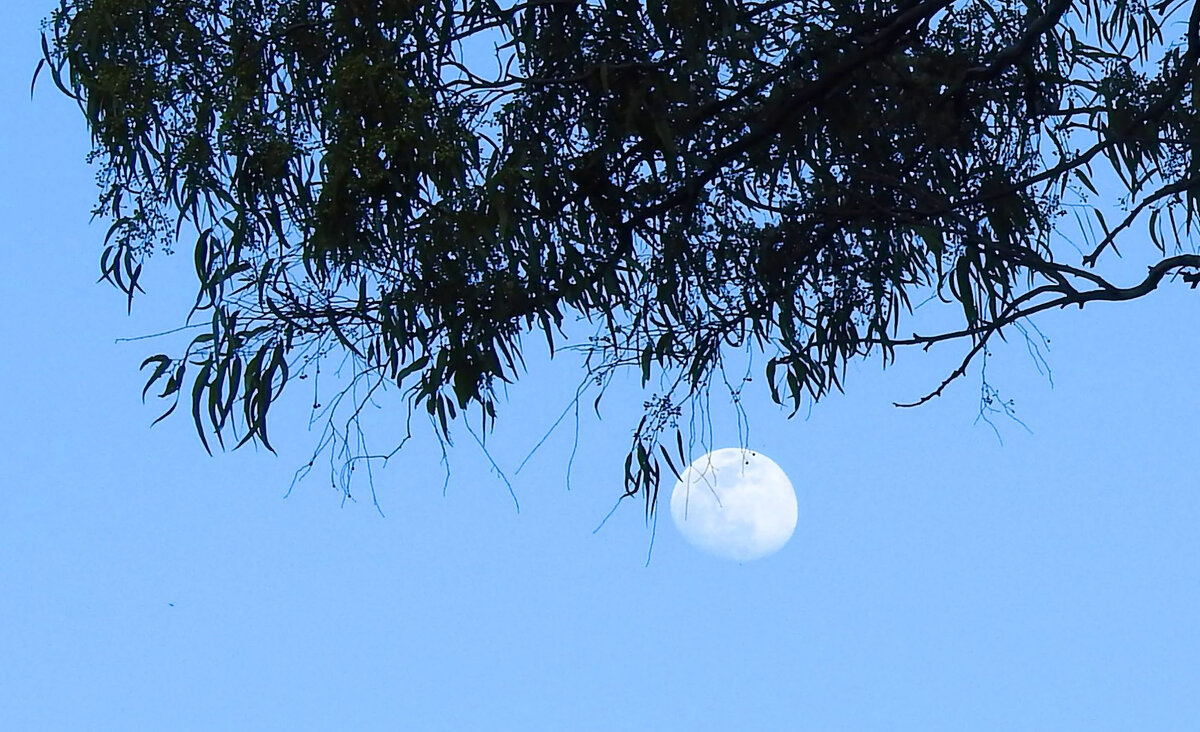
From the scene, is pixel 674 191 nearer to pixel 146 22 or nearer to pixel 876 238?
pixel 876 238

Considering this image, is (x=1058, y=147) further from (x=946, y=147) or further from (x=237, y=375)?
(x=237, y=375)

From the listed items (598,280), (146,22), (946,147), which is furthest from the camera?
(946,147)

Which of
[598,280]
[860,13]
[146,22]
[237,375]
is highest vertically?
[860,13]

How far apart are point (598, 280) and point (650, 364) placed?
440mm

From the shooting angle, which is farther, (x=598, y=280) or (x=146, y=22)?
(x=598, y=280)

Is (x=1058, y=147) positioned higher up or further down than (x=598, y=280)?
higher up

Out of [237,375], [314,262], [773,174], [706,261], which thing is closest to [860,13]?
[773,174]

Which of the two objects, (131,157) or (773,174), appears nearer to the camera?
(131,157)

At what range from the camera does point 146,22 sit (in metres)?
4.08

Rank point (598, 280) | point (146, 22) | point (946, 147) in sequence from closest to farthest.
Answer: point (146, 22) → point (598, 280) → point (946, 147)

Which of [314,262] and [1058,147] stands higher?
[1058,147]

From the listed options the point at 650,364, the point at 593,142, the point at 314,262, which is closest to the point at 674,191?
the point at 593,142

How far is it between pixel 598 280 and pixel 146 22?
1222 mm

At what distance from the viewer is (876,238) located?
16.0 ft
